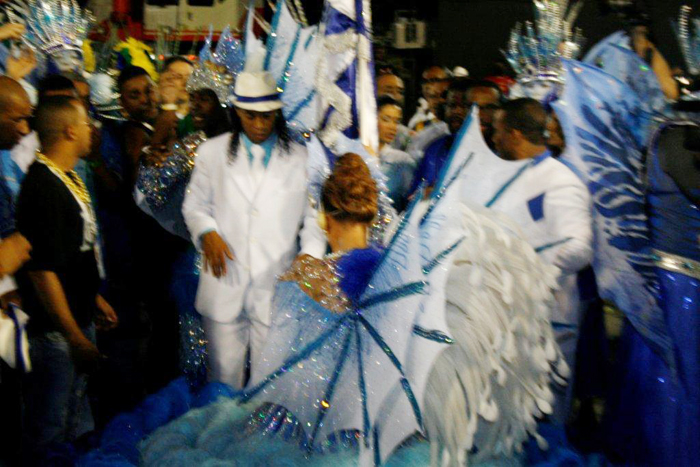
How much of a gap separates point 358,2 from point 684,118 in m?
1.74

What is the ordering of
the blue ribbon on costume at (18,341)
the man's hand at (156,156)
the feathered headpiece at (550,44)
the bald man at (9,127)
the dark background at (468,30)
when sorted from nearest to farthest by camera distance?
the blue ribbon on costume at (18,341), the bald man at (9,127), the man's hand at (156,156), the feathered headpiece at (550,44), the dark background at (468,30)

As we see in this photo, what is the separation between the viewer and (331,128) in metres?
4.22

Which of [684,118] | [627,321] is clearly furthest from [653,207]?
[627,321]

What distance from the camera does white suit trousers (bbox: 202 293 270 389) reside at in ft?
13.7

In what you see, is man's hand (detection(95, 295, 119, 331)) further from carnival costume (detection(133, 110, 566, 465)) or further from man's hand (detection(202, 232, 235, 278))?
carnival costume (detection(133, 110, 566, 465))

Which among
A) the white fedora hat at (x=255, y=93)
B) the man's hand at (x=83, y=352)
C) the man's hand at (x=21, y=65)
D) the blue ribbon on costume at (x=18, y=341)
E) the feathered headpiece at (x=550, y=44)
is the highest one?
the feathered headpiece at (x=550, y=44)

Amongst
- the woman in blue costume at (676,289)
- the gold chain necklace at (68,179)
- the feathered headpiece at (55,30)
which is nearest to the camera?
the woman in blue costume at (676,289)

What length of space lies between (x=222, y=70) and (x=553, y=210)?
2132mm

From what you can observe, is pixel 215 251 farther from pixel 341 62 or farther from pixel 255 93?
pixel 341 62

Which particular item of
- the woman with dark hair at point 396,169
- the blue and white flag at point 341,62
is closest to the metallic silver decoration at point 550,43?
the woman with dark hair at point 396,169

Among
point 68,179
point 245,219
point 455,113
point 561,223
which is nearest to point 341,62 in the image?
point 245,219

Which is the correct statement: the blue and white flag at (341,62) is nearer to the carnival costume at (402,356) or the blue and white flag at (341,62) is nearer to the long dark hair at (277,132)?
the long dark hair at (277,132)

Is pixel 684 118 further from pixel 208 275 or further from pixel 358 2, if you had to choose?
pixel 208 275

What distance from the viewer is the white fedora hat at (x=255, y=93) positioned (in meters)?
4.04
